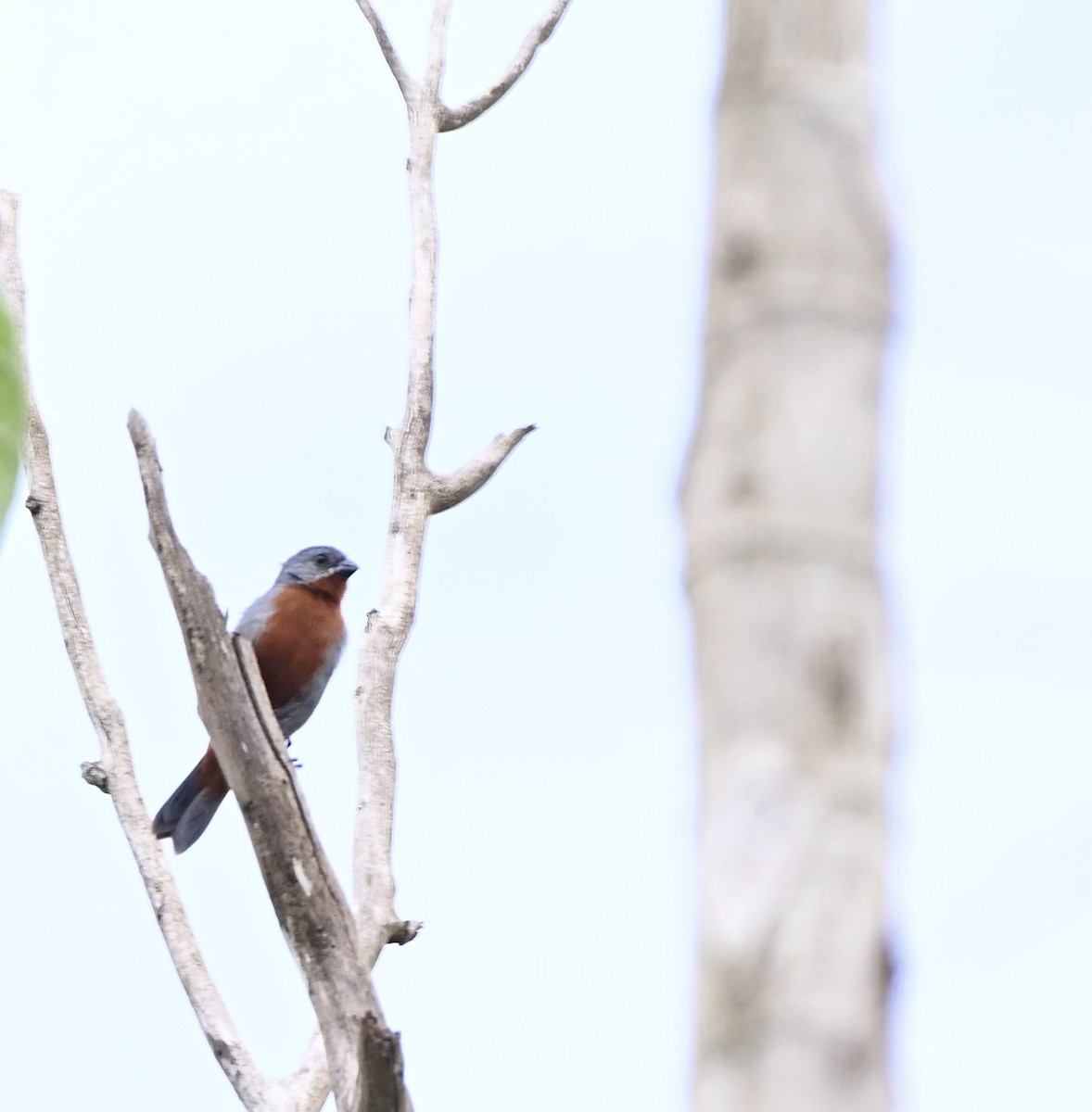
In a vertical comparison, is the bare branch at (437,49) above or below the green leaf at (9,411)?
above

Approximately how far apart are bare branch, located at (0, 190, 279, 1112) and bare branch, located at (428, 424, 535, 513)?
113 centimetres

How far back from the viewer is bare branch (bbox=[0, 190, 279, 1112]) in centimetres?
432

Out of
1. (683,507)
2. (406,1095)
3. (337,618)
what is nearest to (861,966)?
(683,507)

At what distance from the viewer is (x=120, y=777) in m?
4.77

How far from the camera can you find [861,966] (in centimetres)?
149

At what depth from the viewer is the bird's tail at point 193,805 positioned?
6.14 metres

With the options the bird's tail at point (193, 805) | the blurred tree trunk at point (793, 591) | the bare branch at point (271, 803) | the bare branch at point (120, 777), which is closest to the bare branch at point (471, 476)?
the bare branch at point (120, 777)

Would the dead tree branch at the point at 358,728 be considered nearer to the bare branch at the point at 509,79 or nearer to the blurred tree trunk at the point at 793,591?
the bare branch at the point at 509,79

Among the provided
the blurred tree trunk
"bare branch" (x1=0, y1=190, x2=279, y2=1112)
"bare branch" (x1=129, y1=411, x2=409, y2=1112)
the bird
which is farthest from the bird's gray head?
the blurred tree trunk

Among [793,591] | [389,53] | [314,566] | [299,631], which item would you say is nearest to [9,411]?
[793,591]

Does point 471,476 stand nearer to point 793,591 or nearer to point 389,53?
point 389,53

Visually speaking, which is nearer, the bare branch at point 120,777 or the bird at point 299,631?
the bare branch at point 120,777

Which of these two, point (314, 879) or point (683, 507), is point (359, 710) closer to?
point (314, 879)

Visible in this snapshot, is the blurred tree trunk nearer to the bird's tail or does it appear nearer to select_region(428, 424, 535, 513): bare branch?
select_region(428, 424, 535, 513): bare branch
